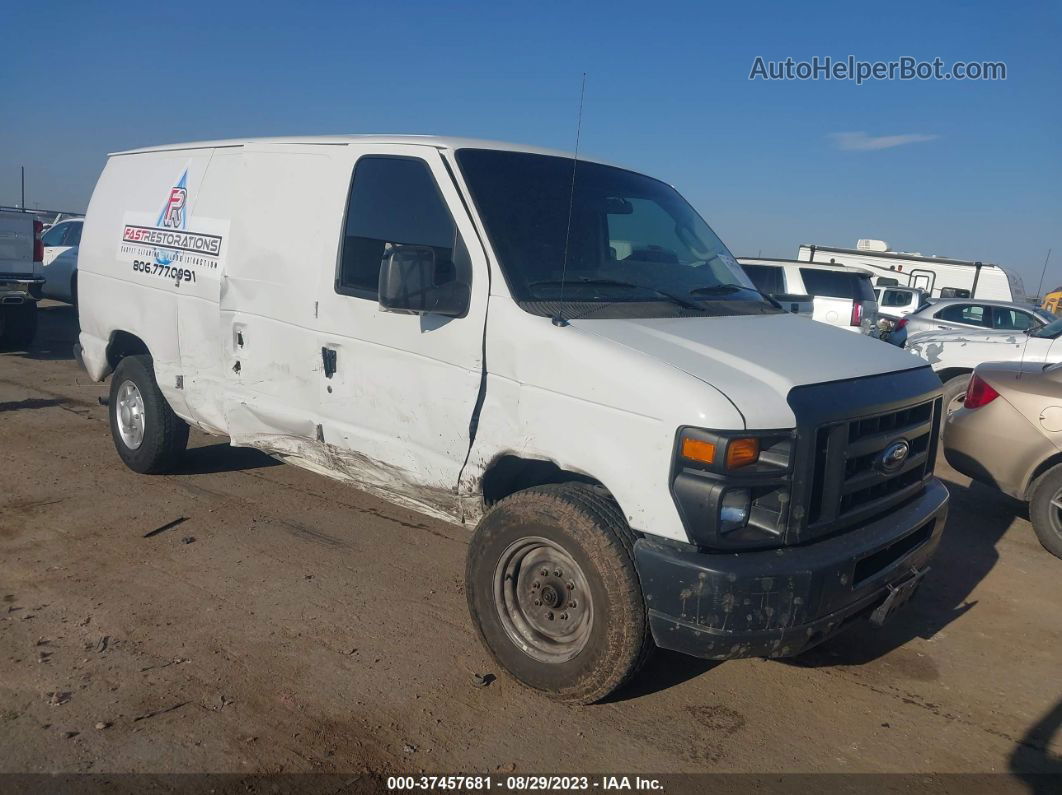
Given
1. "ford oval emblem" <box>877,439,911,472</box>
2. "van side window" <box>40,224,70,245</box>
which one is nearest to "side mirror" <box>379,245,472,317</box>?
"ford oval emblem" <box>877,439,911,472</box>

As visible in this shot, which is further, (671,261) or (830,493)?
(671,261)

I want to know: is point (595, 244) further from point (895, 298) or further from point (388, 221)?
point (895, 298)

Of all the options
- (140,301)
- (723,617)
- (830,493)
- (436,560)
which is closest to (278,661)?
(436,560)

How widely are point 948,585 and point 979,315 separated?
1067 cm

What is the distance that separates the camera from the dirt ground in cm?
329

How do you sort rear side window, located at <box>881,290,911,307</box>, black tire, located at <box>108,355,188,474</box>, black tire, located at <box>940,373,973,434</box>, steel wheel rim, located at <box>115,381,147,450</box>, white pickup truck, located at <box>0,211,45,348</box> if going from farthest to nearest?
1. rear side window, located at <box>881,290,911,307</box>
2. white pickup truck, located at <box>0,211,45,348</box>
3. black tire, located at <box>940,373,973,434</box>
4. steel wheel rim, located at <box>115,381,147,450</box>
5. black tire, located at <box>108,355,188,474</box>

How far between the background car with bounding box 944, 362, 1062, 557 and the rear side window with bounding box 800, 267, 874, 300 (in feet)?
27.0

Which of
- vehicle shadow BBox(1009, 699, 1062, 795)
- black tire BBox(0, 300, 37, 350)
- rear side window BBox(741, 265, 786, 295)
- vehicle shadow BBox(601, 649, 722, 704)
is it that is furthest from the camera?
rear side window BBox(741, 265, 786, 295)

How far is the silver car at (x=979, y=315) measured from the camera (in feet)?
45.2

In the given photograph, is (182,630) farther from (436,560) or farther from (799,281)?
(799,281)

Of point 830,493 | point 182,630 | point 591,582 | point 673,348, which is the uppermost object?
point 673,348

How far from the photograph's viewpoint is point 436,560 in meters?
5.15

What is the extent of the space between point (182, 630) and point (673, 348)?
270 cm

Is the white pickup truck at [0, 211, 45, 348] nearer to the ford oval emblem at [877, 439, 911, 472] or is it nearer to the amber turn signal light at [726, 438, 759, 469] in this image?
the amber turn signal light at [726, 438, 759, 469]
